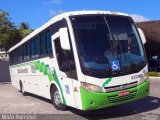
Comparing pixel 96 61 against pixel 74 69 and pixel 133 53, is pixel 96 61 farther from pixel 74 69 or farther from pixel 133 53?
pixel 133 53

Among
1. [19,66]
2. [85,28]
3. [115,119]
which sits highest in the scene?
[85,28]

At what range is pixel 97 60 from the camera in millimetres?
9500

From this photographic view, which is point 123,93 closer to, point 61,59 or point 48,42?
point 61,59

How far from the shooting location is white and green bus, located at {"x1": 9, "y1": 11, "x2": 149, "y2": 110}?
9.42 metres

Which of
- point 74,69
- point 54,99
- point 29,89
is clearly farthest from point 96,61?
point 29,89

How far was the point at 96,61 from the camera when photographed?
9484 millimetres

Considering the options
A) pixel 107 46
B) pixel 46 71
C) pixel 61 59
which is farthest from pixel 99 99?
pixel 46 71

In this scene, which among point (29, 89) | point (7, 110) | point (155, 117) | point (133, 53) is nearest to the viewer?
point (155, 117)

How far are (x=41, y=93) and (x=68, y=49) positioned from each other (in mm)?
4575

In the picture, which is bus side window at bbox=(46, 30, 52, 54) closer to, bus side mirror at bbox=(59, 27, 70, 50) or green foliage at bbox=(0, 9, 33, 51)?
bus side mirror at bbox=(59, 27, 70, 50)

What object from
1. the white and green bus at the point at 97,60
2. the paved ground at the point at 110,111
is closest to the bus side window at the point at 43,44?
the white and green bus at the point at 97,60

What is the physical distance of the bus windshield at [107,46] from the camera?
9500 mm

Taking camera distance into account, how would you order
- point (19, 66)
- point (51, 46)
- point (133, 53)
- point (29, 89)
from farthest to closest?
point (19, 66) → point (29, 89) → point (51, 46) → point (133, 53)

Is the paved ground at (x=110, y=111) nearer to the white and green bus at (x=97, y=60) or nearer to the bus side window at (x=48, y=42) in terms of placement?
the white and green bus at (x=97, y=60)
